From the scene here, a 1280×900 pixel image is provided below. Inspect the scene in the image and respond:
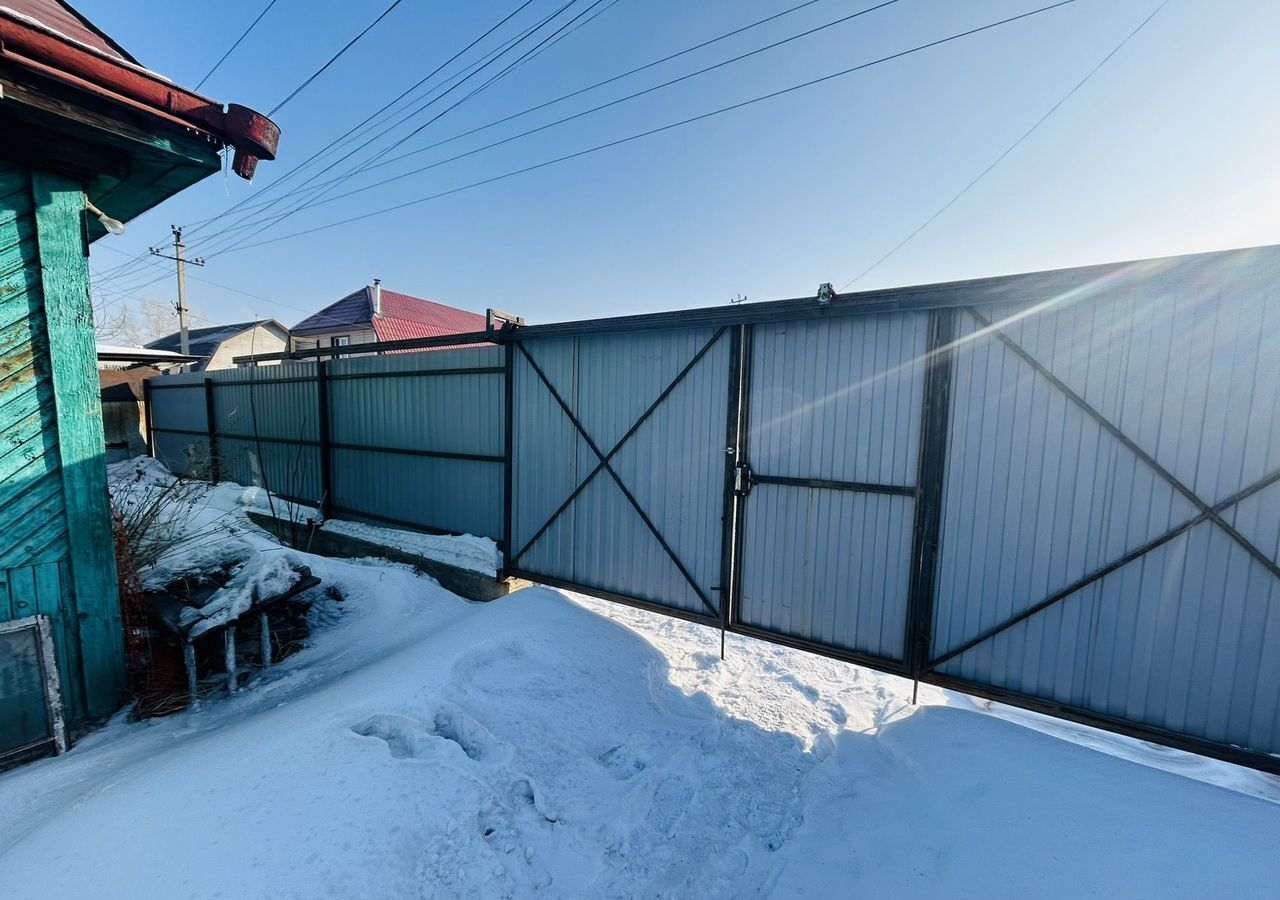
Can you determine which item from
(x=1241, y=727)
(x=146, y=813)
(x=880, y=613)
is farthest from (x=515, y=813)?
(x=1241, y=727)

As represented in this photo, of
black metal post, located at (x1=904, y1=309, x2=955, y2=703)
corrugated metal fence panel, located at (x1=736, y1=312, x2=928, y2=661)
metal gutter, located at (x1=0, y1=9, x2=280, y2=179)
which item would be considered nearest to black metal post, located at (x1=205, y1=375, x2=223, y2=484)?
metal gutter, located at (x1=0, y1=9, x2=280, y2=179)

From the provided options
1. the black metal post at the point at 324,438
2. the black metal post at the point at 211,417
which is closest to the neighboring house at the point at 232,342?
the black metal post at the point at 211,417

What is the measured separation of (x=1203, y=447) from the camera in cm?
288

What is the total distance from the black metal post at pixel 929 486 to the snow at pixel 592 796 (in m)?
0.60

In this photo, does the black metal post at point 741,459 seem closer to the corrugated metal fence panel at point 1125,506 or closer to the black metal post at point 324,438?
the corrugated metal fence panel at point 1125,506

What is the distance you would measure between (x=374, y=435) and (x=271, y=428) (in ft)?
9.31

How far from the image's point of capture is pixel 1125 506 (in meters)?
3.07

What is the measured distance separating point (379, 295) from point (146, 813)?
20.6 m

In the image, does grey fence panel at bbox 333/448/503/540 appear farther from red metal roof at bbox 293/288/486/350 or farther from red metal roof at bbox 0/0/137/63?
red metal roof at bbox 293/288/486/350

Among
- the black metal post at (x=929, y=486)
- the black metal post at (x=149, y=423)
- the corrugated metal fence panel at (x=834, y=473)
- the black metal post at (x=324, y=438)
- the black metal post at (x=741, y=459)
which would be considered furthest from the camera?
the black metal post at (x=149, y=423)

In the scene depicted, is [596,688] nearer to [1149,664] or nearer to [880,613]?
[880,613]

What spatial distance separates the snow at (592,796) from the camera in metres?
1.98

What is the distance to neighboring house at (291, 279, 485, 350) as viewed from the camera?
60.6ft

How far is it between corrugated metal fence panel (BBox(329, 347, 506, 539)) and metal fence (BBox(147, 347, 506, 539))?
0.02 metres
